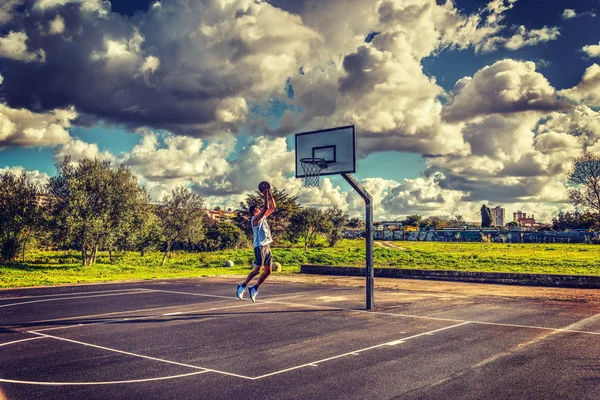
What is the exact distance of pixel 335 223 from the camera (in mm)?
63000

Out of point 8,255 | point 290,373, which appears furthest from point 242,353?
point 8,255

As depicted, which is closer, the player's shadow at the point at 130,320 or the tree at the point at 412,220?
the player's shadow at the point at 130,320

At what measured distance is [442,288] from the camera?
66.3 ft

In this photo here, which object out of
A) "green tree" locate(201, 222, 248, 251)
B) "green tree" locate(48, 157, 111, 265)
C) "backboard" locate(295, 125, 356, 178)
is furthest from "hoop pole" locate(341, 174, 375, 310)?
"green tree" locate(201, 222, 248, 251)

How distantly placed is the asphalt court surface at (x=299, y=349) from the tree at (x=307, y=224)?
41586mm

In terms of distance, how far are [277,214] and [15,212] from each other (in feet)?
90.2

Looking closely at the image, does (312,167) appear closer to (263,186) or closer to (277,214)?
(263,186)

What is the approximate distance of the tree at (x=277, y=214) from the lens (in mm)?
56269

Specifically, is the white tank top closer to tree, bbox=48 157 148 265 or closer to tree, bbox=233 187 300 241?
tree, bbox=48 157 148 265

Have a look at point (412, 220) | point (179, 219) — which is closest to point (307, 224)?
point (179, 219)

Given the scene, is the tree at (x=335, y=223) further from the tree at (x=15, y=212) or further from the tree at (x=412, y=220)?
the tree at (x=412, y=220)

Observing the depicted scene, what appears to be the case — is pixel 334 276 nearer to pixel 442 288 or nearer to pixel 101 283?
pixel 442 288

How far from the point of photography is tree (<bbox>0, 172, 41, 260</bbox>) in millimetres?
37375

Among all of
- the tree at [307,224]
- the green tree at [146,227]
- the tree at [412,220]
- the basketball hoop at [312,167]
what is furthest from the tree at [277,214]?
the tree at [412,220]
